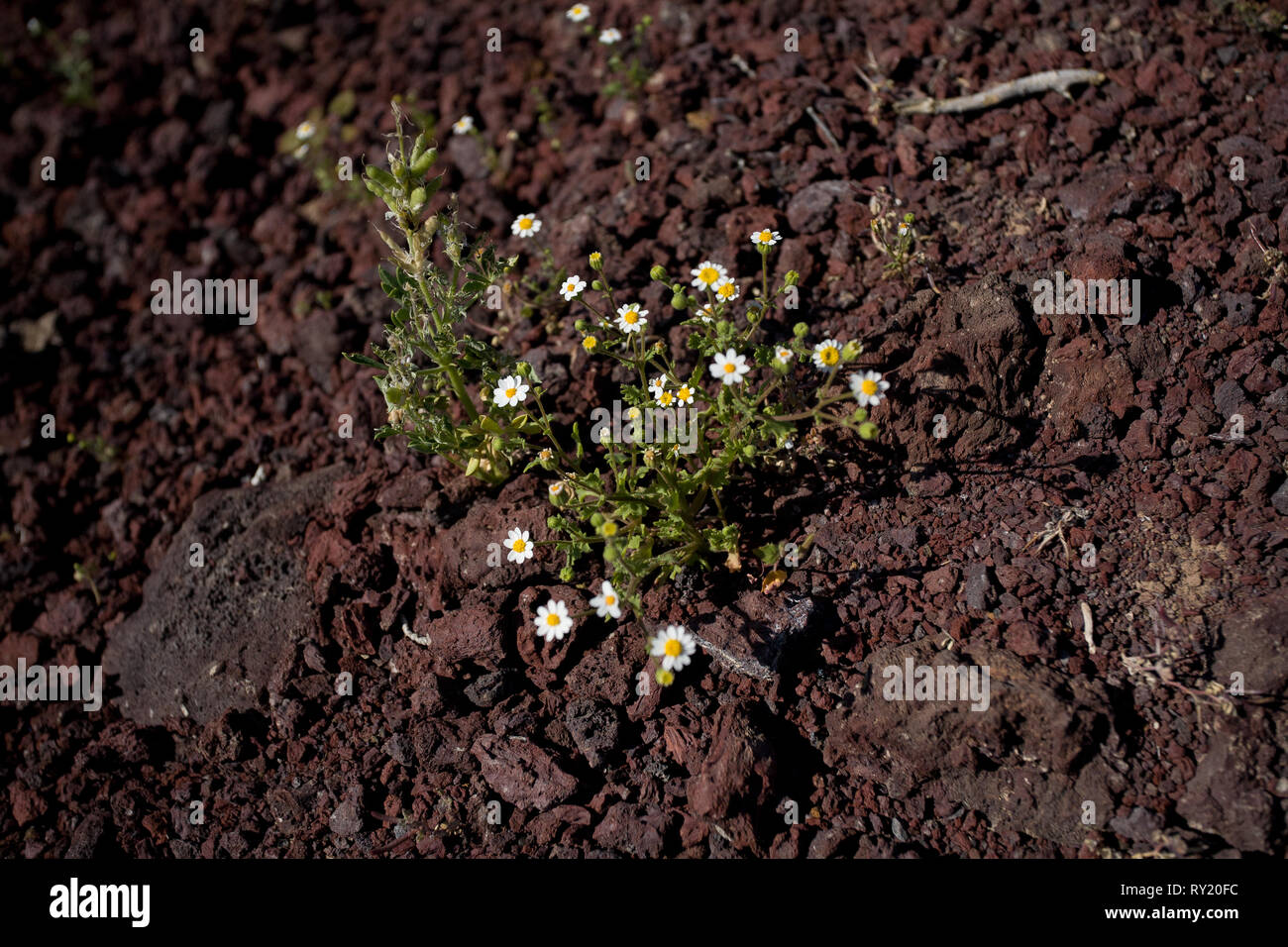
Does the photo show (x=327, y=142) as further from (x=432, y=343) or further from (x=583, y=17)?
(x=432, y=343)

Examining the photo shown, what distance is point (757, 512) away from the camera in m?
3.51

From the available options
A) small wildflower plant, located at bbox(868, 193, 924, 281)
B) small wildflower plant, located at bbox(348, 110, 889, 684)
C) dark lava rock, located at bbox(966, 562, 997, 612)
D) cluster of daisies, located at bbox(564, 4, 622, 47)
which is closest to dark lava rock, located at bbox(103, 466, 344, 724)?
small wildflower plant, located at bbox(348, 110, 889, 684)

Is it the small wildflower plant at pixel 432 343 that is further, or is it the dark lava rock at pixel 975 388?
the dark lava rock at pixel 975 388

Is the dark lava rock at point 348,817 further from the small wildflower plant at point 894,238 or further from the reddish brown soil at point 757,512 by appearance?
the small wildflower plant at point 894,238

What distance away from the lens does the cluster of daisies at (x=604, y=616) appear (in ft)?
9.36

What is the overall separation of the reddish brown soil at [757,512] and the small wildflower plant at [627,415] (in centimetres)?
18

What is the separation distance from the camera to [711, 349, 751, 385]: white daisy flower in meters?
3.11

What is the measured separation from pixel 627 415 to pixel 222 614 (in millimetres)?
2024

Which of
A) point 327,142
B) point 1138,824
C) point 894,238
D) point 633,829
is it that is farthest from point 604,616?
point 327,142

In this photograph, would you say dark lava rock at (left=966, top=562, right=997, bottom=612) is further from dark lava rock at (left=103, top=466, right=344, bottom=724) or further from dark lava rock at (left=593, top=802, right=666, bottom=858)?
dark lava rock at (left=103, top=466, right=344, bottom=724)

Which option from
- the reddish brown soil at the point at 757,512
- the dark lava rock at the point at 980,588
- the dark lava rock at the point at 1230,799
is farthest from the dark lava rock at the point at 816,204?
the dark lava rock at the point at 1230,799

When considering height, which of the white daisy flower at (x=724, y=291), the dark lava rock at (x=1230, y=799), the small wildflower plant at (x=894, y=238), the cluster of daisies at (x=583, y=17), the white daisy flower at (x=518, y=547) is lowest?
the dark lava rock at (x=1230, y=799)

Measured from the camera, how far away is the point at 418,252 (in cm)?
308

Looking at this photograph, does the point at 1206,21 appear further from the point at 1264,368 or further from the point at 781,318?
the point at 781,318
